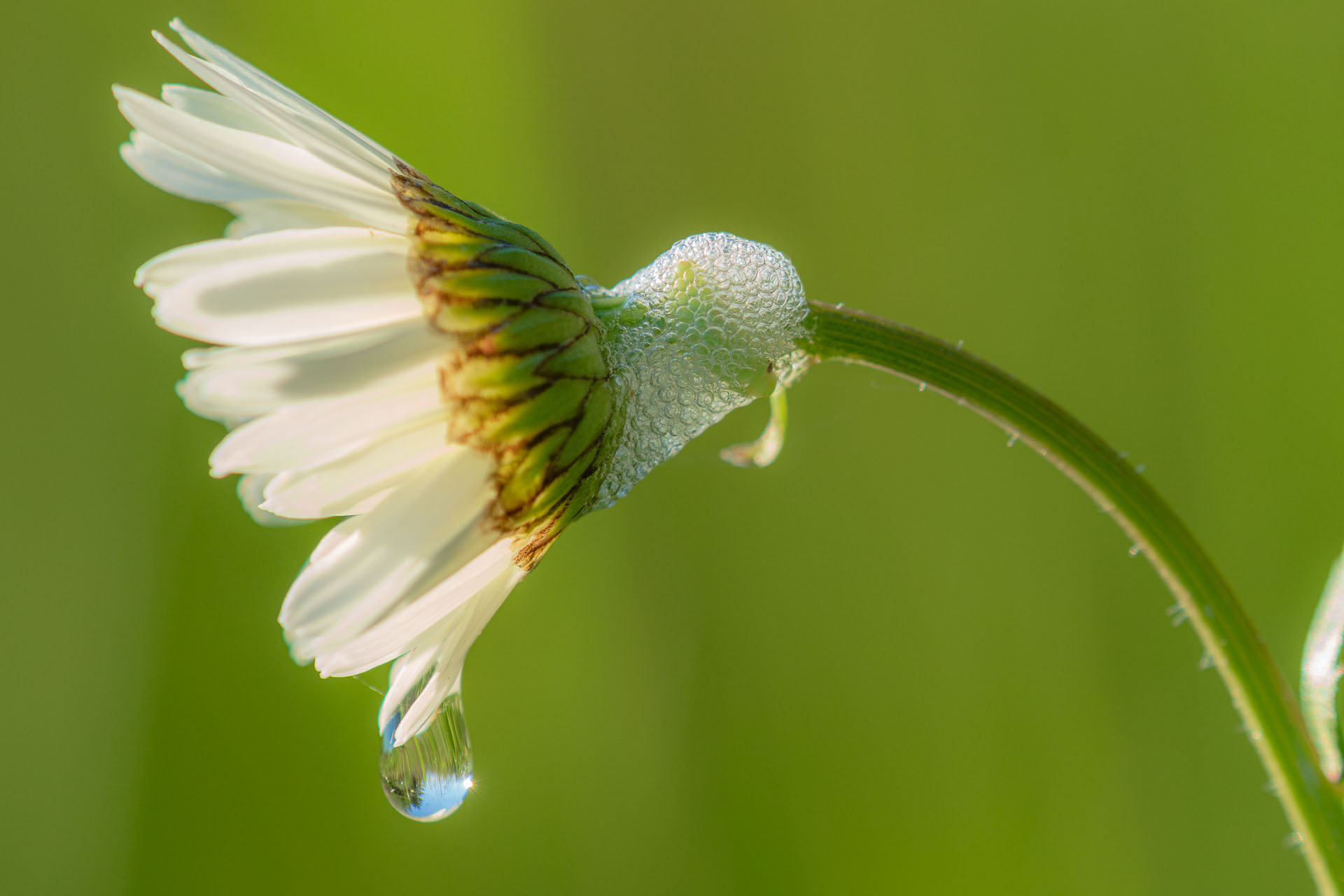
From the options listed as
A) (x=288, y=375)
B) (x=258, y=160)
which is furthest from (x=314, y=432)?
(x=258, y=160)

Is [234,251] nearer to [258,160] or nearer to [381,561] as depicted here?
[258,160]

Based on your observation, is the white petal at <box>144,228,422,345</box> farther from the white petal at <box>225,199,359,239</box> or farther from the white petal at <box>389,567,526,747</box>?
the white petal at <box>389,567,526,747</box>

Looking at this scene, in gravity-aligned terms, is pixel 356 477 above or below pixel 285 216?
below

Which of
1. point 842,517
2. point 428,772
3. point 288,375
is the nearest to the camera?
point 288,375

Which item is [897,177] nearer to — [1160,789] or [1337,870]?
[1160,789]

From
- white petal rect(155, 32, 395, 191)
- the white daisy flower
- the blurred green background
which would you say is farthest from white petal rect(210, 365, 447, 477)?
the blurred green background

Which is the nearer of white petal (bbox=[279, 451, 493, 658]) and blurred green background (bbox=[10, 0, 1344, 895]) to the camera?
white petal (bbox=[279, 451, 493, 658])

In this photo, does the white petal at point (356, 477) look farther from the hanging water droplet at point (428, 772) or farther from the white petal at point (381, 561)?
the hanging water droplet at point (428, 772)
